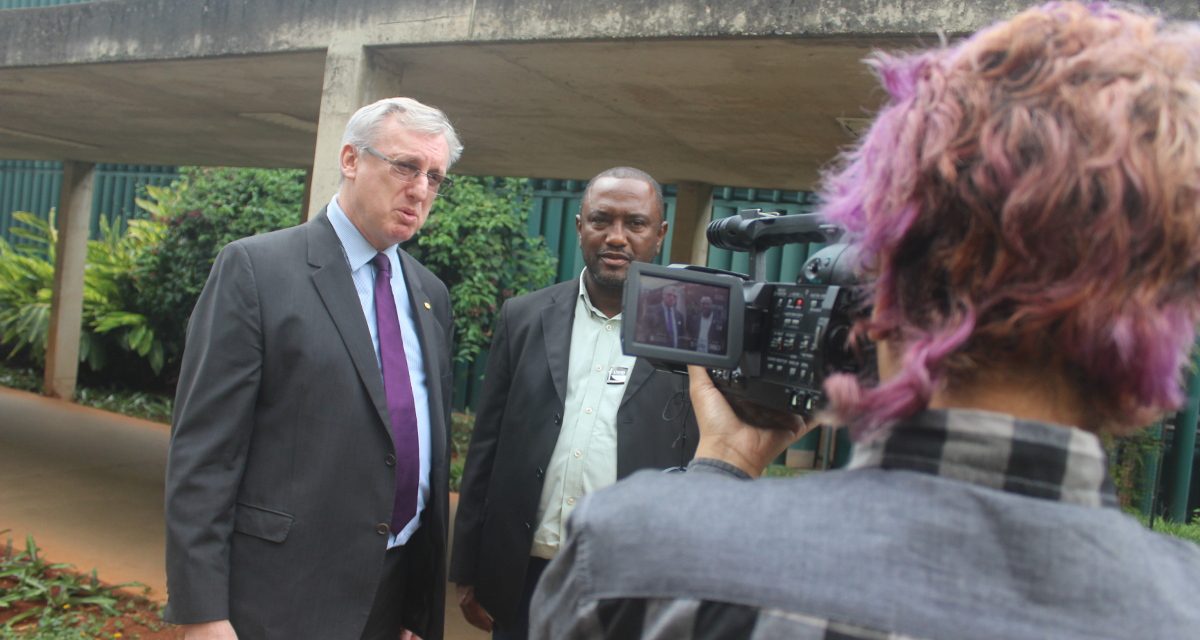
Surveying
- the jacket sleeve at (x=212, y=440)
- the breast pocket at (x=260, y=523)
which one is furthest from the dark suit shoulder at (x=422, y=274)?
the breast pocket at (x=260, y=523)

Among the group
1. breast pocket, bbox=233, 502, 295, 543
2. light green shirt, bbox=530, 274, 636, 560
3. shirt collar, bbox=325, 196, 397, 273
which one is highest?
shirt collar, bbox=325, 196, 397, 273

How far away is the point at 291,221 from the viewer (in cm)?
973

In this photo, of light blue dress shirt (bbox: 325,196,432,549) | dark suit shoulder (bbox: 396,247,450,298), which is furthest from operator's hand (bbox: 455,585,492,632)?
dark suit shoulder (bbox: 396,247,450,298)

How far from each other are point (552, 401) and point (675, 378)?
0.36m

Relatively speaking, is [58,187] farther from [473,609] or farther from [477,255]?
[473,609]

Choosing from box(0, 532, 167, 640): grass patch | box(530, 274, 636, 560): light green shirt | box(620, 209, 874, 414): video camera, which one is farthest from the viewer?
box(0, 532, 167, 640): grass patch

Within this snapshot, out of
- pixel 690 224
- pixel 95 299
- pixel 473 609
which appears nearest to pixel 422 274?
pixel 473 609

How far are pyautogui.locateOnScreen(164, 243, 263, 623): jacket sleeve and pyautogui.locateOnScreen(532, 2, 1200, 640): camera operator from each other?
1.45m

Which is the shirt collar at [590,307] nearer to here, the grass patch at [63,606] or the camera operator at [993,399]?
the camera operator at [993,399]

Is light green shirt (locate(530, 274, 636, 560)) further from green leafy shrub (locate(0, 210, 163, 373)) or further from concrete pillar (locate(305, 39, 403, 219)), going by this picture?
green leafy shrub (locate(0, 210, 163, 373))

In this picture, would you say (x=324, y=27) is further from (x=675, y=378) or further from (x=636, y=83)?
(x=675, y=378)

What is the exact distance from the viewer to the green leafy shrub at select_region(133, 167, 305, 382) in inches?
392

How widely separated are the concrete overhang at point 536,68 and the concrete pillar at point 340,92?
0.14 feet

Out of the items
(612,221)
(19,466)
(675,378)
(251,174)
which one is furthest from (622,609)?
(251,174)
